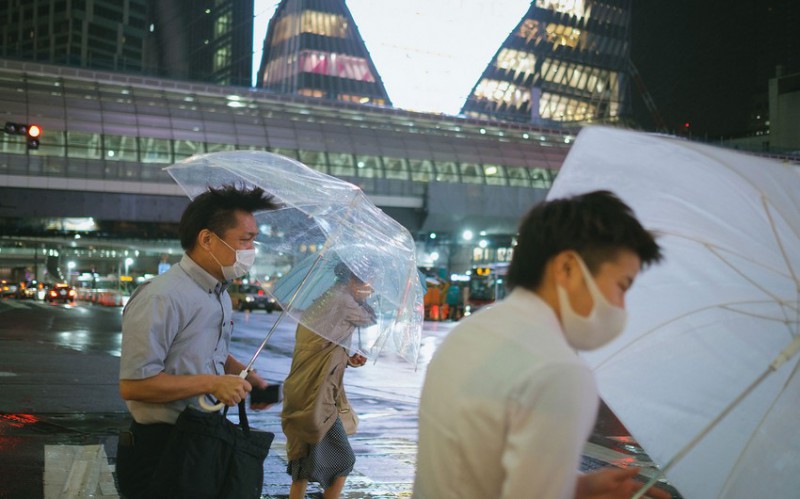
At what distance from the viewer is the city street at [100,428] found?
24.1 ft

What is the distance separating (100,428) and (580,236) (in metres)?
8.36

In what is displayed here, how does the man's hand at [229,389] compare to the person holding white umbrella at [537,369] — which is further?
the man's hand at [229,389]

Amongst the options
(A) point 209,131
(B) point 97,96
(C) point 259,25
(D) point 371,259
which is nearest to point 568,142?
(A) point 209,131

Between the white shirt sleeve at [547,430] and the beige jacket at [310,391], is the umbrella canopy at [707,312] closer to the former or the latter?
the white shirt sleeve at [547,430]

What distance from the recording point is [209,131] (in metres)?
59.2

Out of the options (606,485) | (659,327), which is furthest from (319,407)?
(606,485)

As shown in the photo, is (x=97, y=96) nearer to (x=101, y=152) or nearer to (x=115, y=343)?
(x=101, y=152)

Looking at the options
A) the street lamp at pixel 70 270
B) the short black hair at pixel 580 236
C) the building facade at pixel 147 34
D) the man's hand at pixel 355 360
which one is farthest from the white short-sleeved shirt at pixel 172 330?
the street lamp at pixel 70 270

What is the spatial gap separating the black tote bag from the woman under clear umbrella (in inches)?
89.3

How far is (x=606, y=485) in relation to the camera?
2.37 m

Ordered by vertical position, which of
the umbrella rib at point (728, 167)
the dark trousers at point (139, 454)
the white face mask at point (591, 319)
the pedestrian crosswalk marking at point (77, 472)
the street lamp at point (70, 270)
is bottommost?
the street lamp at point (70, 270)

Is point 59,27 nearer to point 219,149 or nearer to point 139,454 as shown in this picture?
point 219,149

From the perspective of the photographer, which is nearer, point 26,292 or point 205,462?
point 205,462

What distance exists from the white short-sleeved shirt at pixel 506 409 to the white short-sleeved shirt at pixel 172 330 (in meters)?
1.54
